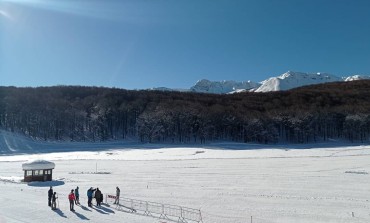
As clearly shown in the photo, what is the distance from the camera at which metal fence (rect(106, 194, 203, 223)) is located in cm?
2448

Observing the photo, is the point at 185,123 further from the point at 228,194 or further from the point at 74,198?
the point at 74,198

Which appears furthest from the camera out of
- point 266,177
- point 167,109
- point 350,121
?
point 167,109

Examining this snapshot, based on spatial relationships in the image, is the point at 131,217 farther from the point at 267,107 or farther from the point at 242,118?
the point at 267,107

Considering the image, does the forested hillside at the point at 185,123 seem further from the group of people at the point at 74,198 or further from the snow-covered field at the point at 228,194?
the group of people at the point at 74,198

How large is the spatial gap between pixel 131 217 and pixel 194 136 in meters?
108

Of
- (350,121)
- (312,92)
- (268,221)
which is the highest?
(312,92)

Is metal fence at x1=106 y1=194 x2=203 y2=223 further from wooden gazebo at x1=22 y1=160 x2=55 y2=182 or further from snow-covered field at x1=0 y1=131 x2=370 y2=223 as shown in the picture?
wooden gazebo at x1=22 y1=160 x2=55 y2=182

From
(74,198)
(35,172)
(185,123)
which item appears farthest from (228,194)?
(185,123)

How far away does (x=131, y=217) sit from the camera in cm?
2419

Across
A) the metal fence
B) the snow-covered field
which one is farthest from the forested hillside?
the metal fence

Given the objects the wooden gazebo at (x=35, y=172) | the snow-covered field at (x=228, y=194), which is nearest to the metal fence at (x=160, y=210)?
the snow-covered field at (x=228, y=194)

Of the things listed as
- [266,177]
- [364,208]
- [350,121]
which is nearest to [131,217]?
[364,208]

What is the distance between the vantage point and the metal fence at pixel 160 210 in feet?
80.3

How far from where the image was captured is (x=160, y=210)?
27.0 meters
